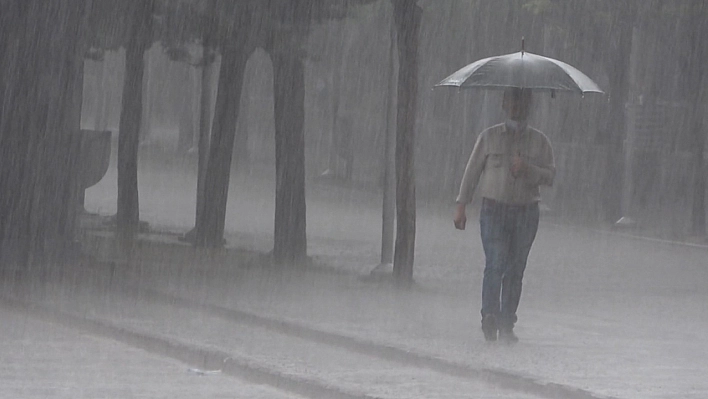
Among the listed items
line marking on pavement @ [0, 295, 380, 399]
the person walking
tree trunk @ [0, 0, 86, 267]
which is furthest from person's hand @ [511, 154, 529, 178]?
tree trunk @ [0, 0, 86, 267]

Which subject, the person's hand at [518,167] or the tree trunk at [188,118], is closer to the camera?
the person's hand at [518,167]

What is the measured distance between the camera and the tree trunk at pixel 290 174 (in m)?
17.0

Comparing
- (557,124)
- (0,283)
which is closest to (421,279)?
(0,283)

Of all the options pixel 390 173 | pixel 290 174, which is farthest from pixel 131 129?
pixel 390 173

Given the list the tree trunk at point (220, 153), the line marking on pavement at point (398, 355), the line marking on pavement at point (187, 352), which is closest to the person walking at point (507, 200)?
the line marking on pavement at point (398, 355)

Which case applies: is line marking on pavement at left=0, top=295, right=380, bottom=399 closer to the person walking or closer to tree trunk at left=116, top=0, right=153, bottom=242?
the person walking

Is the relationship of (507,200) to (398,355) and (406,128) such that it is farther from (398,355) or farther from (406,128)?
(406,128)

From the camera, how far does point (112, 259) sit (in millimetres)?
16906

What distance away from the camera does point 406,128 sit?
1497 centimetres

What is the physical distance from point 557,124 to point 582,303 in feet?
74.2

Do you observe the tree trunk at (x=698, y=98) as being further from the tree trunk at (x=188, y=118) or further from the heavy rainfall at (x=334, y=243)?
the tree trunk at (x=188, y=118)

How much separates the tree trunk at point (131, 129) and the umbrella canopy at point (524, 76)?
25.7ft

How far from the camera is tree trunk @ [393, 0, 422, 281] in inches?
584

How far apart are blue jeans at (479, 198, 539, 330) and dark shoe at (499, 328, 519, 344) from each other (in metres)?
0.03
